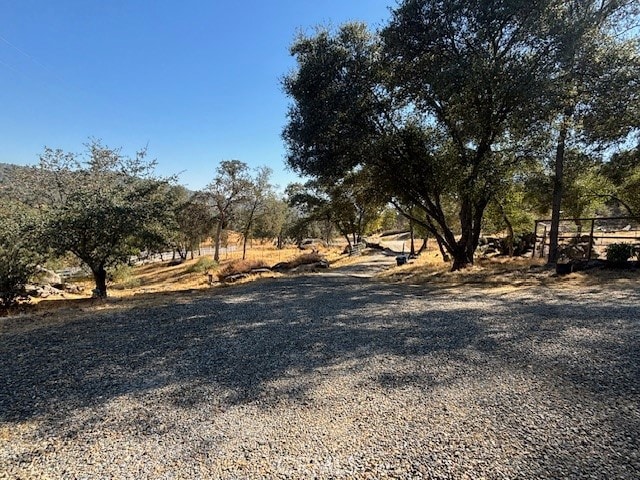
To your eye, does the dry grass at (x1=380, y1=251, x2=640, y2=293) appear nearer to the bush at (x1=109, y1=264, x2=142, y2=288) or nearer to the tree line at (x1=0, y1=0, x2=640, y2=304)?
the tree line at (x1=0, y1=0, x2=640, y2=304)

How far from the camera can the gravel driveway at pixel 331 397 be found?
2293 millimetres

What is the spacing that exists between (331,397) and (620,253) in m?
10.2

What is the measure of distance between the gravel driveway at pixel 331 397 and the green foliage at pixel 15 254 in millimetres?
3415

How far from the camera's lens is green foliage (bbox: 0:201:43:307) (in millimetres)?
8305

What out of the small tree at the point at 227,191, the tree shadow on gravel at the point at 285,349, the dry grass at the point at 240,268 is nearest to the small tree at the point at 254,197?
the small tree at the point at 227,191

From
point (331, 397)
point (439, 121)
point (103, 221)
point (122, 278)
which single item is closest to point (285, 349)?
point (331, 397)

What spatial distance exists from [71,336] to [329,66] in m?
9.48

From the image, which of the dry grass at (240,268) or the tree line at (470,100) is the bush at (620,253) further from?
the dry grass at (240,268)

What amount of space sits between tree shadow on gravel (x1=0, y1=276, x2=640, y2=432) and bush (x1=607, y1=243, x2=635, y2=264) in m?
4.37

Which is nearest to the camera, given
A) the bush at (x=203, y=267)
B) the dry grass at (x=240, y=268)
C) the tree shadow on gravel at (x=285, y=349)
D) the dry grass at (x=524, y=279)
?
the tree shadow on gravel at (x=285, y=349)

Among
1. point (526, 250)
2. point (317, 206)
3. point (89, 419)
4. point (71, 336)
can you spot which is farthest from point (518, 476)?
point (317, 206)

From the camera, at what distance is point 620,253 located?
366 inches

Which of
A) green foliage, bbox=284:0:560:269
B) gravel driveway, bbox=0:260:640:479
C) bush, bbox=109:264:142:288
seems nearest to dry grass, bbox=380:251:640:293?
green foliage, bbox=284:0:560:269

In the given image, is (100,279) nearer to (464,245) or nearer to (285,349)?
(285,349)
